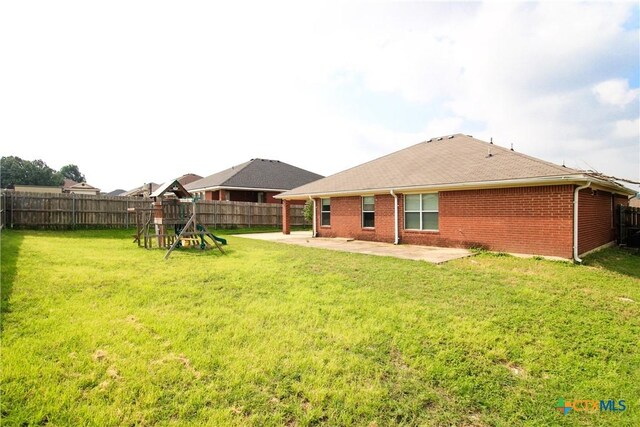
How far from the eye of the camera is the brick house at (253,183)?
27188 mm

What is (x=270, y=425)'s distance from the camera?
288 cm

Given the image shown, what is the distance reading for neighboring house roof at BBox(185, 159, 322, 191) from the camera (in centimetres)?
2751

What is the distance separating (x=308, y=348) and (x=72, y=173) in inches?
5143

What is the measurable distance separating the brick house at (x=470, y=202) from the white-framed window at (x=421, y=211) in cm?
4

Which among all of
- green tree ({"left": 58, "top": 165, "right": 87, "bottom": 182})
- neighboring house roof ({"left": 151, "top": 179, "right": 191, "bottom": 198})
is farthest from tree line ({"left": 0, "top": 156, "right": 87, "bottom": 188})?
neighboring house roof ({"left": 151, "top": 179, "right": 191, "bottom": 198})

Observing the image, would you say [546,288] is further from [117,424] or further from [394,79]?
[394,79]

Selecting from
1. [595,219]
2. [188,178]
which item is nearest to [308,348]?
[595,219]

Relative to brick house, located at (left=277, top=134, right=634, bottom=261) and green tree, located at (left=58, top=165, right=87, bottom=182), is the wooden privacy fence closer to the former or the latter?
brick house, located at (left=277, top=134, right=634, bottom=261)

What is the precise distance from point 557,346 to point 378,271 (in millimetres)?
4140

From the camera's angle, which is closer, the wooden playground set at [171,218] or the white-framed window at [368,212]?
the wooden playground set at [171,218]

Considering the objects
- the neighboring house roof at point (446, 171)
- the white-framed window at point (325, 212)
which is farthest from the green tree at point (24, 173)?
the white-framed window at point (325, 212)

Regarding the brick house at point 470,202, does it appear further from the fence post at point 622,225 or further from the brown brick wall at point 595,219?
the fence post at point 622,225

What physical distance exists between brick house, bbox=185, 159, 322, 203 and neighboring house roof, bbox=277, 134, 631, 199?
8.94 metres

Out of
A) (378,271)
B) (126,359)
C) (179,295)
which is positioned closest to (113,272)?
(179,295)
